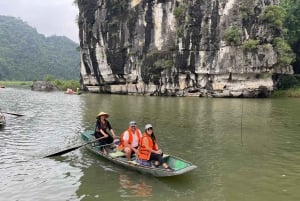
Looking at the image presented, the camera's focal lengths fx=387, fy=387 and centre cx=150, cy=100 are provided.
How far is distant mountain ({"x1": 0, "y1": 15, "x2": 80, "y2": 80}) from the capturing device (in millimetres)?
115556

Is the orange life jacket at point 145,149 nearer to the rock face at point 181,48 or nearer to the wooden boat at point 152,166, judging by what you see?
the wooden boat at point 152,166

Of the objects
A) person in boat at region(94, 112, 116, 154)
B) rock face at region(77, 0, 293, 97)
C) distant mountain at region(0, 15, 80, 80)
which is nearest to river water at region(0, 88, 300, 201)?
person in boat at region(94, 112, 116, 154)

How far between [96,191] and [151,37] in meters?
43.2

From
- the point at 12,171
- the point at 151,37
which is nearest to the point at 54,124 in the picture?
the point at 12,171

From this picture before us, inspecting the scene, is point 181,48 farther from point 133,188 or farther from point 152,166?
point 133,188

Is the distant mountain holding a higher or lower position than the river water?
higher

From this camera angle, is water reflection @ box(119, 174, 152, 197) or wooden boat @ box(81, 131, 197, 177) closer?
water reflection @ box(119, 174, 152, 197)

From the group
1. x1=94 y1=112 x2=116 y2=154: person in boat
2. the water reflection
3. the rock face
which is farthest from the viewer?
the rock face

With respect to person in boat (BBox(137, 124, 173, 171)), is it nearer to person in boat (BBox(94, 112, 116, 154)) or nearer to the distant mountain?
person in boat (BBox(94, 112, 116, 154))

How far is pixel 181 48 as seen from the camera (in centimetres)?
4716

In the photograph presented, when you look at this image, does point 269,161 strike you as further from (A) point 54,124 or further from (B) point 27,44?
(B) point 27,44

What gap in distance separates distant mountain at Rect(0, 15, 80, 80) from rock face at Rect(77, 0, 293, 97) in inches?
2358

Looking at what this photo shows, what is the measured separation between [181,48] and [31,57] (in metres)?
91.5

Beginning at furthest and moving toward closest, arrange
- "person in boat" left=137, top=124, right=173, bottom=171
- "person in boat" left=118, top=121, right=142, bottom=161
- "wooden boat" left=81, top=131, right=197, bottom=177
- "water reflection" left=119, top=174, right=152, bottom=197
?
"person in boat" left=118, top=121, right=142, bottom=161
"person in boat" left=137, top=124, right=173, bottom=171
"wooden boat" left=81, top=131, right=197, bottom=177
"water reflection" left=119, top=174, right=152, bottom=197
